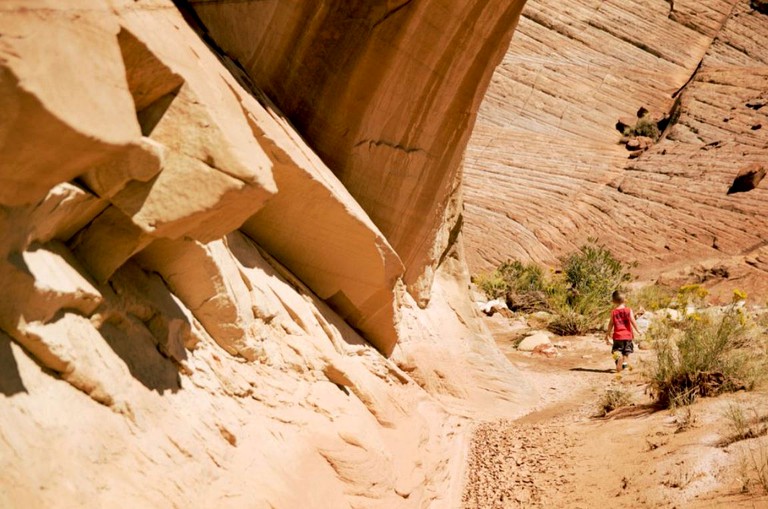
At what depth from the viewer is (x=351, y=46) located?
6629 millimetres

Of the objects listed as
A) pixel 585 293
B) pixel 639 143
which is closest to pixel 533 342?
pixel 585 293

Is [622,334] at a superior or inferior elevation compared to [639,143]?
inferior

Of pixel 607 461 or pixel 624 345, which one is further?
pixel 624 345

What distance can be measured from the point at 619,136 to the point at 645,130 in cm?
84

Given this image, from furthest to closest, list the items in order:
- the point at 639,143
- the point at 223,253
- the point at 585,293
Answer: the point at 639,143 → the point at 585,293 → the point at 223,253

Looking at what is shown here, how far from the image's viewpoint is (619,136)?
2917cm

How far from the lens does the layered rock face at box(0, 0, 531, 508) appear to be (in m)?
3.01

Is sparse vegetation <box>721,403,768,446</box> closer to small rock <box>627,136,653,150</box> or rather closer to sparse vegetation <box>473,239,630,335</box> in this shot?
sparse vegetation <box>473,239,630,335</box>

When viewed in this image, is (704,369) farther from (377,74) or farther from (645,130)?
(645,130)

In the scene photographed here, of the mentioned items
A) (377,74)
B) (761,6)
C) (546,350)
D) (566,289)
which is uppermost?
(761,6)

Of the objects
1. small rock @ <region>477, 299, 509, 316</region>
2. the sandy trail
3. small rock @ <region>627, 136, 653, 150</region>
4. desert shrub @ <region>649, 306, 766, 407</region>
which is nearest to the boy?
the sandy trail

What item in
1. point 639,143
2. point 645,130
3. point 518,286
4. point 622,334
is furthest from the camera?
point 645,130

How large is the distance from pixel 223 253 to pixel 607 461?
288 centimetres

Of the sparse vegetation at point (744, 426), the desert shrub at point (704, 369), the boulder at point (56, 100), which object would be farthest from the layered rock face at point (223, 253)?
the sparse vegetation at point (744, 426)
